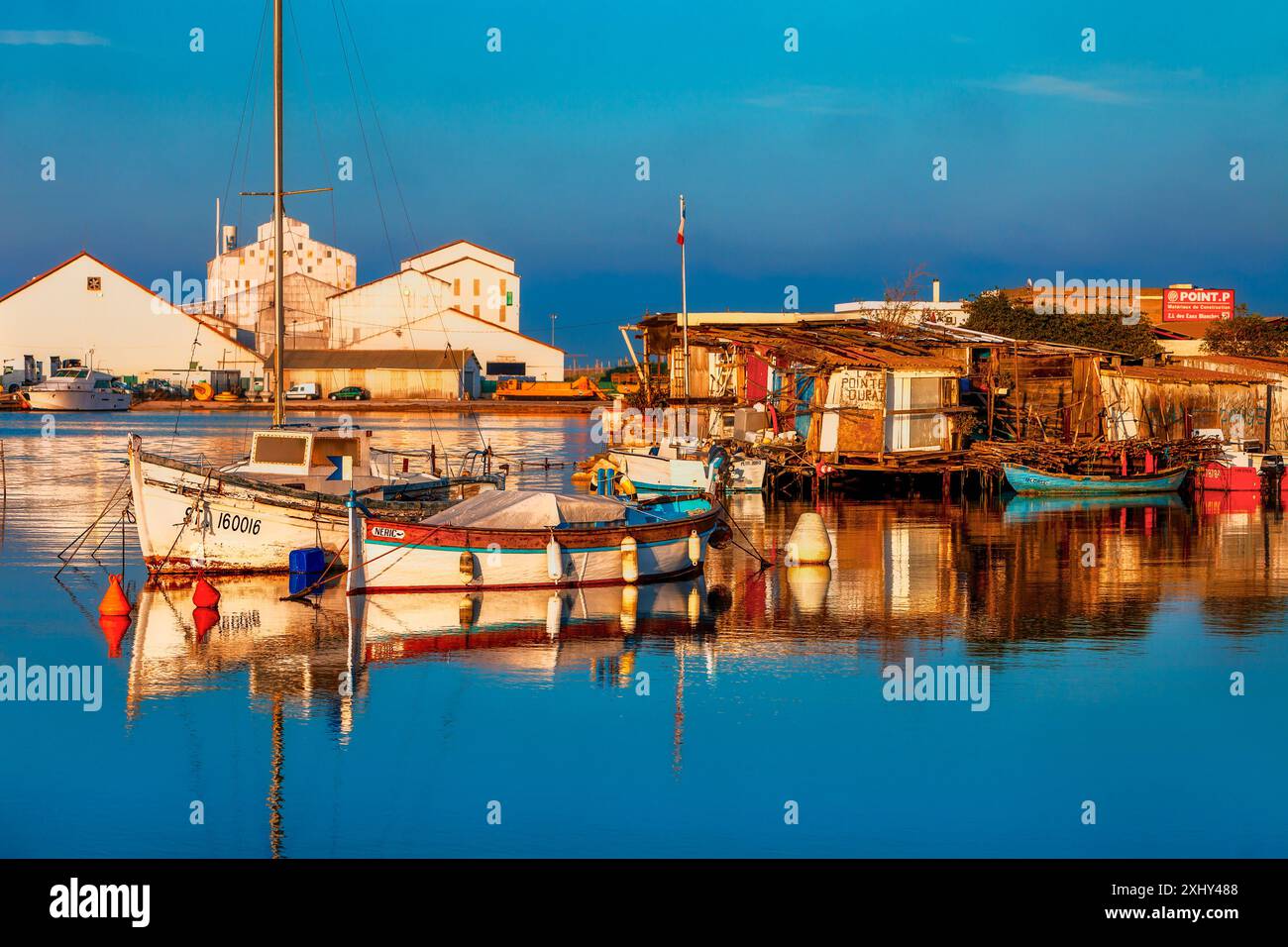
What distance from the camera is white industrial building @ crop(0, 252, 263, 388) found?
106688 mm

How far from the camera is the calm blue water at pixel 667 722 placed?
1259 cm

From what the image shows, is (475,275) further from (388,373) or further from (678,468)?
(678,468)

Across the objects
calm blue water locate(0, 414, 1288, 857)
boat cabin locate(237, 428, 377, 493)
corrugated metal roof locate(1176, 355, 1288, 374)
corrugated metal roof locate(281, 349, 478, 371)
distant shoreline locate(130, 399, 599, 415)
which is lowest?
calm blue water locate(0, 414, 1288, 857)

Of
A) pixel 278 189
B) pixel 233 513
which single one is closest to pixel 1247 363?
pixel 278 189

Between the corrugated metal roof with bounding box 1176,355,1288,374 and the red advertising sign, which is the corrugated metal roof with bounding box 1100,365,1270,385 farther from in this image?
the red advertising sign

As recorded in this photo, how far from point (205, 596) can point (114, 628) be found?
1.66m

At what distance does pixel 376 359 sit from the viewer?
107500 millimetres

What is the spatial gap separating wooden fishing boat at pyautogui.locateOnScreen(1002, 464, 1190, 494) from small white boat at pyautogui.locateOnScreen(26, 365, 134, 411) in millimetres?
78830

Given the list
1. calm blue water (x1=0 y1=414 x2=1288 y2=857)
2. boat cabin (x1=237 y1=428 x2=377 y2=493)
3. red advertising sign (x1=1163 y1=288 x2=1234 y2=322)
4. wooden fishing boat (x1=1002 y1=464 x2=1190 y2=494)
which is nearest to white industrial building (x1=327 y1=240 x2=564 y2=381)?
red advertising sign (x1=1163 y1=288 x2=1234 y2=322)

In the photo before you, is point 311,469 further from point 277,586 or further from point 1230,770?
point 1230,770

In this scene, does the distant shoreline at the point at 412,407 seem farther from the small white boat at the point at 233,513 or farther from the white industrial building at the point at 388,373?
the small white boat at the point at 233,513

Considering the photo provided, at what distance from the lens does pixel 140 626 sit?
2109 centimetres

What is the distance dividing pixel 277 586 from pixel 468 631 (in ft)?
18.2

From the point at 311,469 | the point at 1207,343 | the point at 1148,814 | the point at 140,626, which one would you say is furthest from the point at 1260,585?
the point at 1207,343
